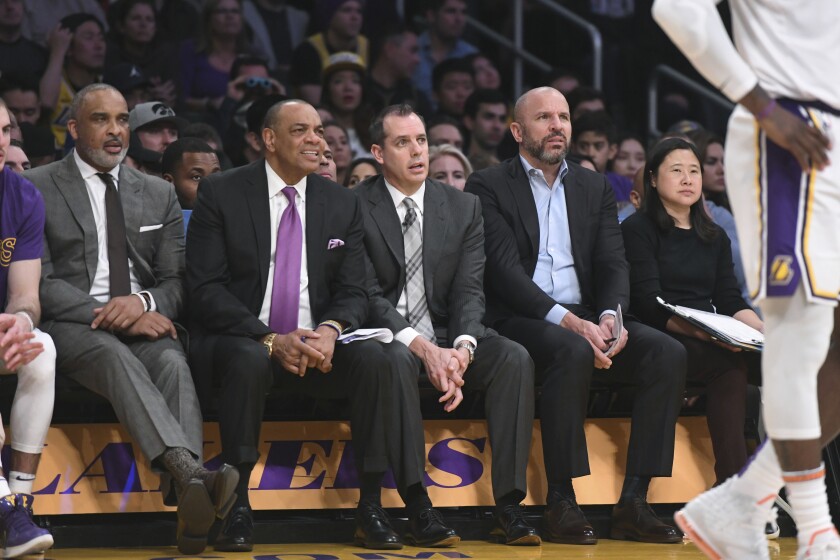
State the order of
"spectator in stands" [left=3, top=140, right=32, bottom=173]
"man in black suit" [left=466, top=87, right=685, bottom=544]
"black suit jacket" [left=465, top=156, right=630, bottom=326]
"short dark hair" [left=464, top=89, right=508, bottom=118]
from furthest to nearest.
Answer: "short dark hair" [left=464, top=89, right=508, bottom=118] < "spectator in stands" [left=3, top=140, right=32, bottom=173] < "black suit jacket" [left=465, top=156, right=630, bottom=326] < "man in black suit" [left=466, top=87, right=685, bottom=544]

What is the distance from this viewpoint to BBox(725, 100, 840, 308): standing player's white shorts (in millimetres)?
3568

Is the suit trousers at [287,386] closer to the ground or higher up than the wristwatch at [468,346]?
closer to the ground

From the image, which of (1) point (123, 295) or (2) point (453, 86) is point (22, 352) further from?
(2) point (453, 86)

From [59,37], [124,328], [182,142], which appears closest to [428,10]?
[59,37]

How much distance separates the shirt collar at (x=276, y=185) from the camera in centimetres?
566

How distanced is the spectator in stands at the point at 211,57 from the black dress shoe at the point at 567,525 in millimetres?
4495

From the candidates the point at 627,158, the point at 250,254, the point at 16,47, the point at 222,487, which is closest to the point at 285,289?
the point at 250,254

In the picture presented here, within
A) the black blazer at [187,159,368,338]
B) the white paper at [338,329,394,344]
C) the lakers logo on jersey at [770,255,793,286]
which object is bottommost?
the white paper at [338,329,394,344]

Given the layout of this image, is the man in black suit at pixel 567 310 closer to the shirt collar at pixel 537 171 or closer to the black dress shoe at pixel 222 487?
the shirt collar at pixel 537 171

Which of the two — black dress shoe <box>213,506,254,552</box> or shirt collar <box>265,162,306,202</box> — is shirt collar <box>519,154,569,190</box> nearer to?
shirt collar <box>265,162,306,202</box>

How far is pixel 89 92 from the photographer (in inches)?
228

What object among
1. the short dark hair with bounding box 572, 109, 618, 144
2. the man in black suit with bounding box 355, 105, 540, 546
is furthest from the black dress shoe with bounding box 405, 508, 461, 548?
the short dark hair with bounding box 572, 109, 618, 144

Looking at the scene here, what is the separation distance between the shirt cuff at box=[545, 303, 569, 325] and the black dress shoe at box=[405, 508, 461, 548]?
1.10 m

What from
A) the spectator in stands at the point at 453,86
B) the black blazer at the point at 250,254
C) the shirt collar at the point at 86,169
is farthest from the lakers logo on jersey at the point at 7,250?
the spectator in stands at the point at 453,86
